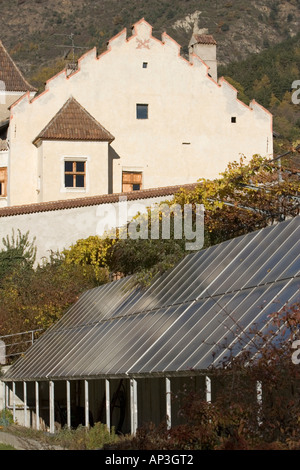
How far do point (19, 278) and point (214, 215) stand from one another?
8.36 m

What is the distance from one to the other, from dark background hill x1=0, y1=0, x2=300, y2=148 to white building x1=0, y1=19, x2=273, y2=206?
74.1 metres

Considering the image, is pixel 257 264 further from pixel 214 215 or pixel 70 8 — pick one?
pixel 70 8

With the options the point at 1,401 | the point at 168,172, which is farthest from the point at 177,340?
the point at 168,172

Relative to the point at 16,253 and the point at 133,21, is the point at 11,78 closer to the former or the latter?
the point at 16,253

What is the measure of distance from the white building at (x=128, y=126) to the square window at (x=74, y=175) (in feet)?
0.16

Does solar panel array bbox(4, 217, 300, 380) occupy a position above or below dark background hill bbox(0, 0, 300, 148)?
below

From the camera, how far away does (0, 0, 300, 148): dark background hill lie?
136 m

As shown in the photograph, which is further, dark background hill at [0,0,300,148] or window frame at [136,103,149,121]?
dark background hill at [0,0,300,148]

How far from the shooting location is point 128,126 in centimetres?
4991

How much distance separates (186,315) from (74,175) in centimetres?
2665

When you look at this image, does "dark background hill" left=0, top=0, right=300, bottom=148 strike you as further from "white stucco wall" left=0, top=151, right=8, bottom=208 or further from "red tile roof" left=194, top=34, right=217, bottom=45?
"white stucco wall" left=0, top=151, right=8, bottom=208

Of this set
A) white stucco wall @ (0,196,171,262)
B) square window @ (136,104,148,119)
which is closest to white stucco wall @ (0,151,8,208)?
square window @ (136,104,148,119)

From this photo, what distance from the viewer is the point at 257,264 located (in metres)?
20.6

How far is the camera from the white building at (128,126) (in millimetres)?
47219
